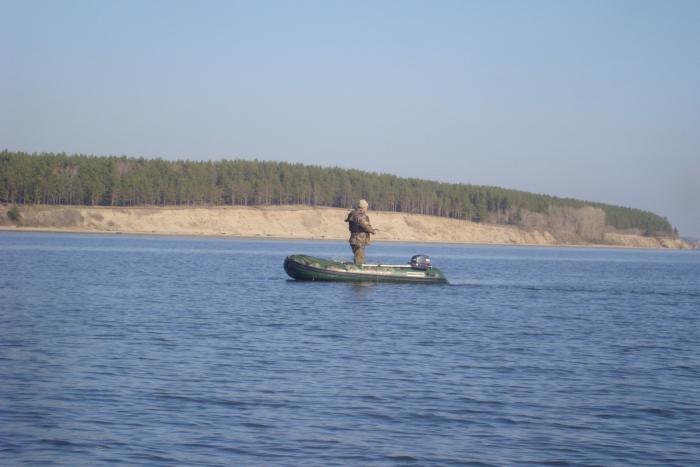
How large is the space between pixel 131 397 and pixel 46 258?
5118 cm

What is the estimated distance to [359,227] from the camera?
Result: 47.4 m

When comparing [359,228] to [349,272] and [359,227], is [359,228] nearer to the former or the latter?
[359,227]

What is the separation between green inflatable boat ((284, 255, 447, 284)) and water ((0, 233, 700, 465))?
8594 mm

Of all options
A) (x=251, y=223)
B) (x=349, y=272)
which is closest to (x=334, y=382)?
(x=349, y=272)

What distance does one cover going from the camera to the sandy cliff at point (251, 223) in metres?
143

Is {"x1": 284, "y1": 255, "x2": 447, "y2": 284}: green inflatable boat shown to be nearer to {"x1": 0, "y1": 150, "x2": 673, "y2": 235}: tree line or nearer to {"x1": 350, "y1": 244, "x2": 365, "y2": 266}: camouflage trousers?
{"x1": 350, "y1": 244, "x2": 365, "y2": 266}: camouflage trousers

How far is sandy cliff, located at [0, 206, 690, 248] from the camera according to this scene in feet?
469

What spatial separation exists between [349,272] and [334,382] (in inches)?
1116

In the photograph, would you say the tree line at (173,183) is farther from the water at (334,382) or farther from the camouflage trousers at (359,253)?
the water at (334,382)

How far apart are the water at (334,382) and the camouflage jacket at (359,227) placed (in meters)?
8.79

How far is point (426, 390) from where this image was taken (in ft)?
61.2

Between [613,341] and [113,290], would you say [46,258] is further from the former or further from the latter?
[613,341]

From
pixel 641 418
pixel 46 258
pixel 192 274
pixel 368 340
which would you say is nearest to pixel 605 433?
pixel 641 418

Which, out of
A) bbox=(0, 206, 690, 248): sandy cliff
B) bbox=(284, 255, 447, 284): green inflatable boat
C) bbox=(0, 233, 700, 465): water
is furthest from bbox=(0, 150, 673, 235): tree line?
bbox=(0, 233, 700, 465): water
